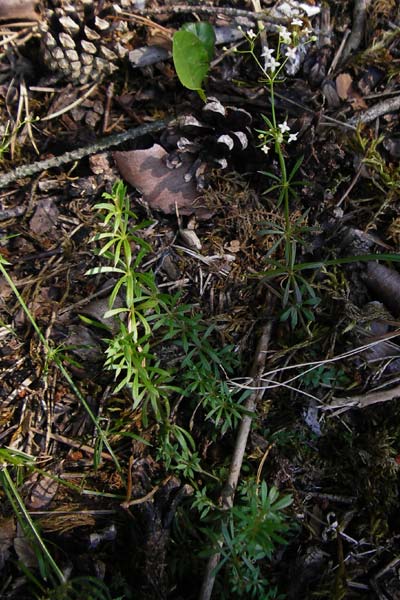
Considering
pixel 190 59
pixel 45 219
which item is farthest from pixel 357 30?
pixel 45 219

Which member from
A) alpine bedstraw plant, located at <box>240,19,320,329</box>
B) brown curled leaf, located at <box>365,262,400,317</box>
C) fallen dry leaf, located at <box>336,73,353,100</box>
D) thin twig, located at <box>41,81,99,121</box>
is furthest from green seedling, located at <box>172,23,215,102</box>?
brown curled leaf, located at <box>365,262,400,317</box>

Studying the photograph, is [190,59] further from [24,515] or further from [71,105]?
[24,515]

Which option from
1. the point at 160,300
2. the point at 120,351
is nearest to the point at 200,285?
the point at 160,300

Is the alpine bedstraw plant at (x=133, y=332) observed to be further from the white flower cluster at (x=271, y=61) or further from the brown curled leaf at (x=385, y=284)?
the brown curled leaf at (x=385, y=284)

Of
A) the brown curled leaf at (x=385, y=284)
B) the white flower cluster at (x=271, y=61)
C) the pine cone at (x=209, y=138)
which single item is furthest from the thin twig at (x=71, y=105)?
the brown curled leaf at (x=385, y=284)

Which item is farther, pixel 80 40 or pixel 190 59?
pixel 80 40

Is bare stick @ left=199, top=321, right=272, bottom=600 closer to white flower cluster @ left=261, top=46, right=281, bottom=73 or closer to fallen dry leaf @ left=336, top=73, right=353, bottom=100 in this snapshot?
white flower cluster @ left=261, top=46, right=281, bottom=73

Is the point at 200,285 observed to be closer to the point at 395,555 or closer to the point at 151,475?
the point at 151,475
